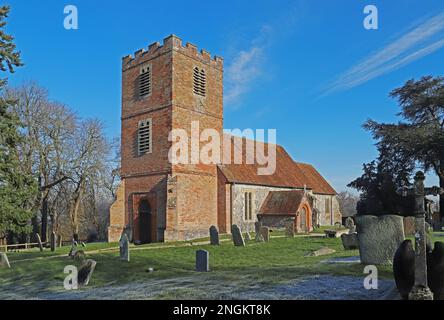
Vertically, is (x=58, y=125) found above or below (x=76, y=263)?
above

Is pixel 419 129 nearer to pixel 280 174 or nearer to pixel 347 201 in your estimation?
pixel 280 174

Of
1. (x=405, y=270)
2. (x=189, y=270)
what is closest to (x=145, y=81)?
(x=189, y=270)

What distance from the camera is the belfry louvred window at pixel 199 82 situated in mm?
26797

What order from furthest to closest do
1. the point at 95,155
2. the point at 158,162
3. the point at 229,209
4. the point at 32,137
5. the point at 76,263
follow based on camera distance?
the point at 95,155
the point at 32,137
the point at 229,209
the point at 158,162
the point at 76,263

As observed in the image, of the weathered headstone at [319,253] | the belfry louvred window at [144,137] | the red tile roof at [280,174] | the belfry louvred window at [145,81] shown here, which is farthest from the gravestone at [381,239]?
the belfry louvred window at [145,81]

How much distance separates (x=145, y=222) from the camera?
85.7ft

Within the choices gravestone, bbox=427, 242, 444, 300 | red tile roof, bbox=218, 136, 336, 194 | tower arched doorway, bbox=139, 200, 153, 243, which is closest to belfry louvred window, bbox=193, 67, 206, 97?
red tile roof, bbox=218, 136, 336, 194

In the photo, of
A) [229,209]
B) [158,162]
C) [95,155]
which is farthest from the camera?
[95,155]

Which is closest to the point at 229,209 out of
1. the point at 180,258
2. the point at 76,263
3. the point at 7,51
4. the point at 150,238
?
the point at 150,238

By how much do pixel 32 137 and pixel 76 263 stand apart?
A: 71.6ft

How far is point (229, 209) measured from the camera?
27656 mm

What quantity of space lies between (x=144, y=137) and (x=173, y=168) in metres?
3.73

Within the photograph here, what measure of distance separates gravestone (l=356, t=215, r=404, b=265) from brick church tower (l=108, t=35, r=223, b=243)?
48.1 feet
